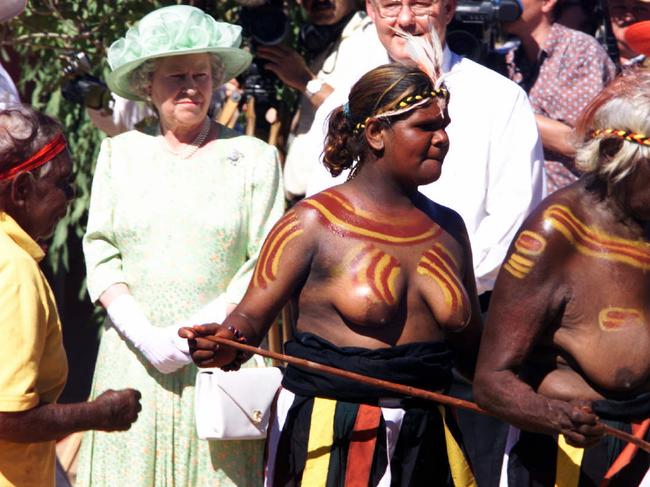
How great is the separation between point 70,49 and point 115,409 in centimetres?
328

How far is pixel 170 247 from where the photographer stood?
4.87 m

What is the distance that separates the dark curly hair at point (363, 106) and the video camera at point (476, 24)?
1.77m

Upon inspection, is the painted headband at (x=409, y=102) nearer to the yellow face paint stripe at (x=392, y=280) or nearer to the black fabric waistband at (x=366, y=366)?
the yellow face paint stripe at (x=392, y=280)

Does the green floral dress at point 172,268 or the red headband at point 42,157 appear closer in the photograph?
the red headband at point 42,157

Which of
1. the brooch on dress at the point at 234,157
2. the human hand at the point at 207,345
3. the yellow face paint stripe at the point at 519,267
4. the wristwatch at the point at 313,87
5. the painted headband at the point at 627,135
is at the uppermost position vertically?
the painted headband at the point at 627,135

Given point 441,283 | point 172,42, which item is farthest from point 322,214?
point 172,42

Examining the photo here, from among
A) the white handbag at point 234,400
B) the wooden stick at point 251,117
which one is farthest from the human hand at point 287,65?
the white handbag at point 234,400

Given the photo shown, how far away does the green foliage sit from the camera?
636cm

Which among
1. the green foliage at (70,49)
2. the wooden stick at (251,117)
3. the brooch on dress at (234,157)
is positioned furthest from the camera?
the green foliage at (70,49)

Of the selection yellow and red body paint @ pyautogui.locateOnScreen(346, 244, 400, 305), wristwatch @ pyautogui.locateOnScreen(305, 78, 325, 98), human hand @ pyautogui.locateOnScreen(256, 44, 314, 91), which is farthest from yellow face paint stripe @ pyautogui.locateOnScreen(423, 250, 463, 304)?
human hand @ pyautogui.locateOnScreen(256, 44, 314, 91)

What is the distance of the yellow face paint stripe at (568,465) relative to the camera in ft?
11.6

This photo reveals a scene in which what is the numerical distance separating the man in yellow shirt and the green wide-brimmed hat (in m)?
1.37

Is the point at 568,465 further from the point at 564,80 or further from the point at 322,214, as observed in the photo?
the point at 564,80

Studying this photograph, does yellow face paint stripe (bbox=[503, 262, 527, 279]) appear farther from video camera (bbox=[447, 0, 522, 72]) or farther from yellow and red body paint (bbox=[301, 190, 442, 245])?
video camera (bbox=[447, 0, 522, 72])
